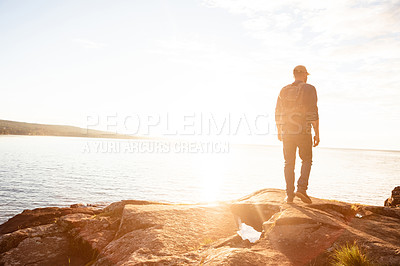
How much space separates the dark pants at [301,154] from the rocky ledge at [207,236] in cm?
61

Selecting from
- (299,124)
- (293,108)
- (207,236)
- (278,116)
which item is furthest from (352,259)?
(278,116)

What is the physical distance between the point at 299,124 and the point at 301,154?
857mm

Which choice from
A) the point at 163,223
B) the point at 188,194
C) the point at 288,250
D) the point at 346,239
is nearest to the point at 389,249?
the point at 346,239

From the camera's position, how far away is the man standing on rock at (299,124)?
22.8 feet

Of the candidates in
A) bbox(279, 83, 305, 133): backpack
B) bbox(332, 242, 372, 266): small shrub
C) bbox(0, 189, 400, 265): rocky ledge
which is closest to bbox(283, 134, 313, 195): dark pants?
bbox(279, 83, 305, 133): backpack

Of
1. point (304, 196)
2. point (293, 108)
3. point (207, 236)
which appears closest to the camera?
point (207, 236)

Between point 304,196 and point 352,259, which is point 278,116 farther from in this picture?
point 352,259

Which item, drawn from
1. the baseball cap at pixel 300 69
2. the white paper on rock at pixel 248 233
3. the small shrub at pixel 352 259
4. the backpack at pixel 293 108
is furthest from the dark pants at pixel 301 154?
the small shrub at pixel 352 259

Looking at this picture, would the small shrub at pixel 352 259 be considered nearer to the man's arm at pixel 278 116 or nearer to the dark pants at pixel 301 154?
the dark pants at pixel 301 154

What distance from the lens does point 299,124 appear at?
6980 millimetres

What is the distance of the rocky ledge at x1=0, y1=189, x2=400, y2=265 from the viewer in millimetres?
4547

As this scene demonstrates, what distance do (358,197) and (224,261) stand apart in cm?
3137

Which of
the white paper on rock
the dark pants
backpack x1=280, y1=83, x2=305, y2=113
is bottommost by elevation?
the white paper on rock

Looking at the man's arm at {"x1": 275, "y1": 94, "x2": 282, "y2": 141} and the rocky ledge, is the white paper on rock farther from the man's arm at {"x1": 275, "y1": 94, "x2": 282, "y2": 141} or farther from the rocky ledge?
the man's arm at {"x1": 275, "y1": 94, "x2": 282, "y2": 141}
